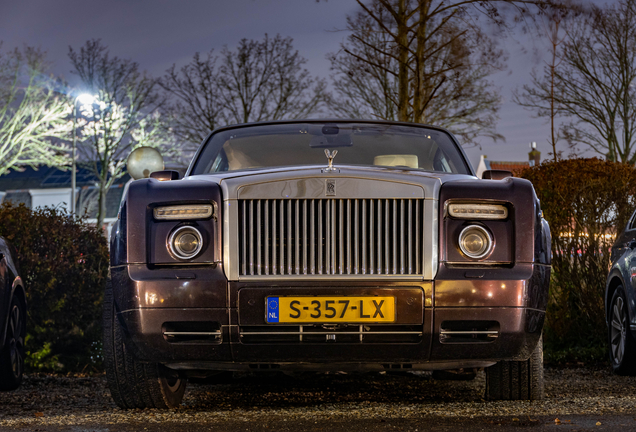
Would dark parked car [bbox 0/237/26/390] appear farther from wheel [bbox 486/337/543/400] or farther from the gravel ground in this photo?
wheel [bbox 486/337/543/400]

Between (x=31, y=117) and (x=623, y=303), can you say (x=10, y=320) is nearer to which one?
(x=623, y=303)

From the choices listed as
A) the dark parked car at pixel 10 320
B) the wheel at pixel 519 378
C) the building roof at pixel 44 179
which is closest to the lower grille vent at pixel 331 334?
the wheel at pixel 519 378

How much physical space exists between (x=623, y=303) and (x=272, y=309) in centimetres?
381

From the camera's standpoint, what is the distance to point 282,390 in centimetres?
570

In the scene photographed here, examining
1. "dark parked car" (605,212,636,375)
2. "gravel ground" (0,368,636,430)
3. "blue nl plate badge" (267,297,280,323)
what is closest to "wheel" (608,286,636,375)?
"dark parked car" (605,212,636,375)

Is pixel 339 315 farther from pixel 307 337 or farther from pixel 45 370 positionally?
pixel 45 370

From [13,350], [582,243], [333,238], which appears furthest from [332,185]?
[582,243]

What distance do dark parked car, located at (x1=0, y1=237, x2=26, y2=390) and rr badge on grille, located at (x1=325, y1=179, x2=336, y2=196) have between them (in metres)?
2.84

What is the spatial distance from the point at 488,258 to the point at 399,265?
0.48 m

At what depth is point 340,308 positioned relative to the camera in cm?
402

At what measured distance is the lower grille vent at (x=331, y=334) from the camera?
13.3 feet

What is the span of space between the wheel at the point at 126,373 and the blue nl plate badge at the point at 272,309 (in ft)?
2.92

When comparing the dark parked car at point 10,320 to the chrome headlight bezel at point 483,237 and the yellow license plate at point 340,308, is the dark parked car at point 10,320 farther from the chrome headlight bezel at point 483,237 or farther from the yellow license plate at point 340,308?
the chrome headlight bezel at point 483,237

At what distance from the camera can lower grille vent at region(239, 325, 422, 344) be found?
406 centimetres
